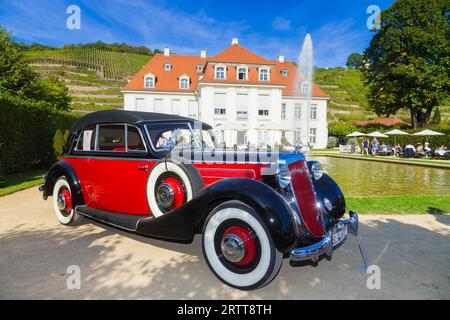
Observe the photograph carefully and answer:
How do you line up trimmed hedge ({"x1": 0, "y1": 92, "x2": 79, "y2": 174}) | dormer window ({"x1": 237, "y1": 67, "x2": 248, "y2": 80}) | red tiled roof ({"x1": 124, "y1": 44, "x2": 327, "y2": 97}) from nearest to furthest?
1. trimmed hedge ({"x1": 0, "y1": 92, "x2": 79, "y2": 174})
2. red tiled roof ({"x1": 124, "y1": 44, "x2": 327, "y2": 97})
3. dormer window ({"x1": 237, "y1": 67, "x2": 248, "y2": 80})

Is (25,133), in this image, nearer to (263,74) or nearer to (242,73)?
(242,73)

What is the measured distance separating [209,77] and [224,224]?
27.2 metres

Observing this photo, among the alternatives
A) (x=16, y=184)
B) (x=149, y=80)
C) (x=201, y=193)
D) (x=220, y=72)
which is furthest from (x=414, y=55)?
(x=16, y=184)

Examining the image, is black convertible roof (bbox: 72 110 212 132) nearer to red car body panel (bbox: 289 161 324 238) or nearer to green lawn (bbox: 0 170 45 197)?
red car body panel (bbox: 289 161 324 238)

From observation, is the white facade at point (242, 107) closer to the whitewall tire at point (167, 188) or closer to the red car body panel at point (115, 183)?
the red car body panel at point (115, 183)

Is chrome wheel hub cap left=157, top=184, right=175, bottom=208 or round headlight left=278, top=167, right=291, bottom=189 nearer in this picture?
round headlight left=278, top=167, right=291, bottom=189

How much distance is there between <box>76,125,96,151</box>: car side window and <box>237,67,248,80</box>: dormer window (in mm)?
26071

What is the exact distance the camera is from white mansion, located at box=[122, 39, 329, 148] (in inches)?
1136

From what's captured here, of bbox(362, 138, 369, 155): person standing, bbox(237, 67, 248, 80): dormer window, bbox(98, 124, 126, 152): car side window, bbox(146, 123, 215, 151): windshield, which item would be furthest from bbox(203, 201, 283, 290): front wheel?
bbox(237, 67, 248, 80): dormer window

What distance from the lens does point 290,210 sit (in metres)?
2.72

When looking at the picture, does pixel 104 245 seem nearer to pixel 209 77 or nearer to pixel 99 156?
pixel 99 156

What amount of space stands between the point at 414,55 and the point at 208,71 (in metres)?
19.9

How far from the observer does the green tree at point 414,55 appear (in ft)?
85.2

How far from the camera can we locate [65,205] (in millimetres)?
4660
